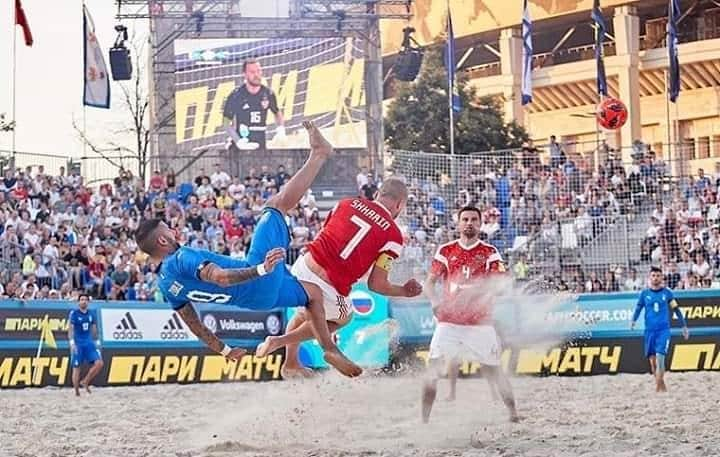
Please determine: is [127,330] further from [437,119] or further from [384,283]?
[437,119]

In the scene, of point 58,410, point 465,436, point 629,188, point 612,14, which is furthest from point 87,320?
point 612,14

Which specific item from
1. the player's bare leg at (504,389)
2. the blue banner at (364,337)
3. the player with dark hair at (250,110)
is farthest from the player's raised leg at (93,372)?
the player with dark hair at (250,110)

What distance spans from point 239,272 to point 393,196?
1584mm

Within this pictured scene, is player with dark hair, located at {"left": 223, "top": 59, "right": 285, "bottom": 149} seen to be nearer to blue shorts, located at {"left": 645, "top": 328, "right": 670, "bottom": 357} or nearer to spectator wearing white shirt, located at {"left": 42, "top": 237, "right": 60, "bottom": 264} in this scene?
spectator wearing white shirt, located at {"left": 42, "top": 237, "right": 60, "bottom": 264}

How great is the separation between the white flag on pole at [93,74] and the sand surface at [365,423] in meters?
14.5

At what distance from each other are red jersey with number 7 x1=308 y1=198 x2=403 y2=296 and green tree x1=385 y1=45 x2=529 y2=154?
30854mm

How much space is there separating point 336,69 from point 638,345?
1566 cm

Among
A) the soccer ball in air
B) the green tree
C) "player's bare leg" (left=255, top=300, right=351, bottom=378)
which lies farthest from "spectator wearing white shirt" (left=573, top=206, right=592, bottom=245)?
the green tree

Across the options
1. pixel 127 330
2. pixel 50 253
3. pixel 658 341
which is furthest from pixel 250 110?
pixel 658 341

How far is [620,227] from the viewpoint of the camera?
74.1ft

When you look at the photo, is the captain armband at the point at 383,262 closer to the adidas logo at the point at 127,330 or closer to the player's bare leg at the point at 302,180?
the player's bare leg at the point at 302,180

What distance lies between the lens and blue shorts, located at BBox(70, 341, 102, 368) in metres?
17.6

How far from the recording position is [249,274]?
8.62 m

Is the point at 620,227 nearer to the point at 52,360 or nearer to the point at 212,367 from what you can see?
the point at 212,367
